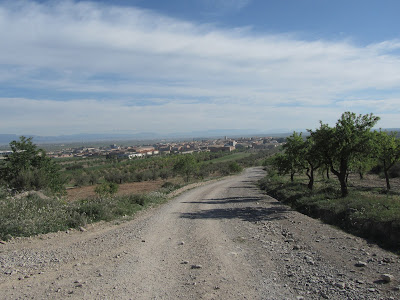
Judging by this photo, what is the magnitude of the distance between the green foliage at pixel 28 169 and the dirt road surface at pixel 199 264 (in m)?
11.9

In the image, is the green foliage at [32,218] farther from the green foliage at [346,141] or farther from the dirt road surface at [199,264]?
the green foliage at [346,141]

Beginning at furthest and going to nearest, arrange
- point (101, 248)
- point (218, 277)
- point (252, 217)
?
point (252, 217), point (101, 248), point (218, 277)

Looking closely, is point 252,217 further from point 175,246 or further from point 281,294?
point 281,294

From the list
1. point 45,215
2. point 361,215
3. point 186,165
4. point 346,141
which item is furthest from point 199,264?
point 186,165

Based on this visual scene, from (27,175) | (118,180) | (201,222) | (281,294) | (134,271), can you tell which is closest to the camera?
(281,294)

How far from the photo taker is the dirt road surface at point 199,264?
554 centimetres

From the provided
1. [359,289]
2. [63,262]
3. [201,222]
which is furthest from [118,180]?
[359,289]

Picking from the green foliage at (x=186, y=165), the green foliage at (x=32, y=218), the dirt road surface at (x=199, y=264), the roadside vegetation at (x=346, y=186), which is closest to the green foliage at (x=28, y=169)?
the green foliage at (x=32, y=218)

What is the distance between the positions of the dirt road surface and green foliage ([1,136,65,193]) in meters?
11.9

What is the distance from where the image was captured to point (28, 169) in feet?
71.5

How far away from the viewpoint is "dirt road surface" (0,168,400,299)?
554cm

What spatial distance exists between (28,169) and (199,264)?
19719 mm

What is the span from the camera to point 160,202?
2016 cm

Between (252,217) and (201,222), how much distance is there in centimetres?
253
